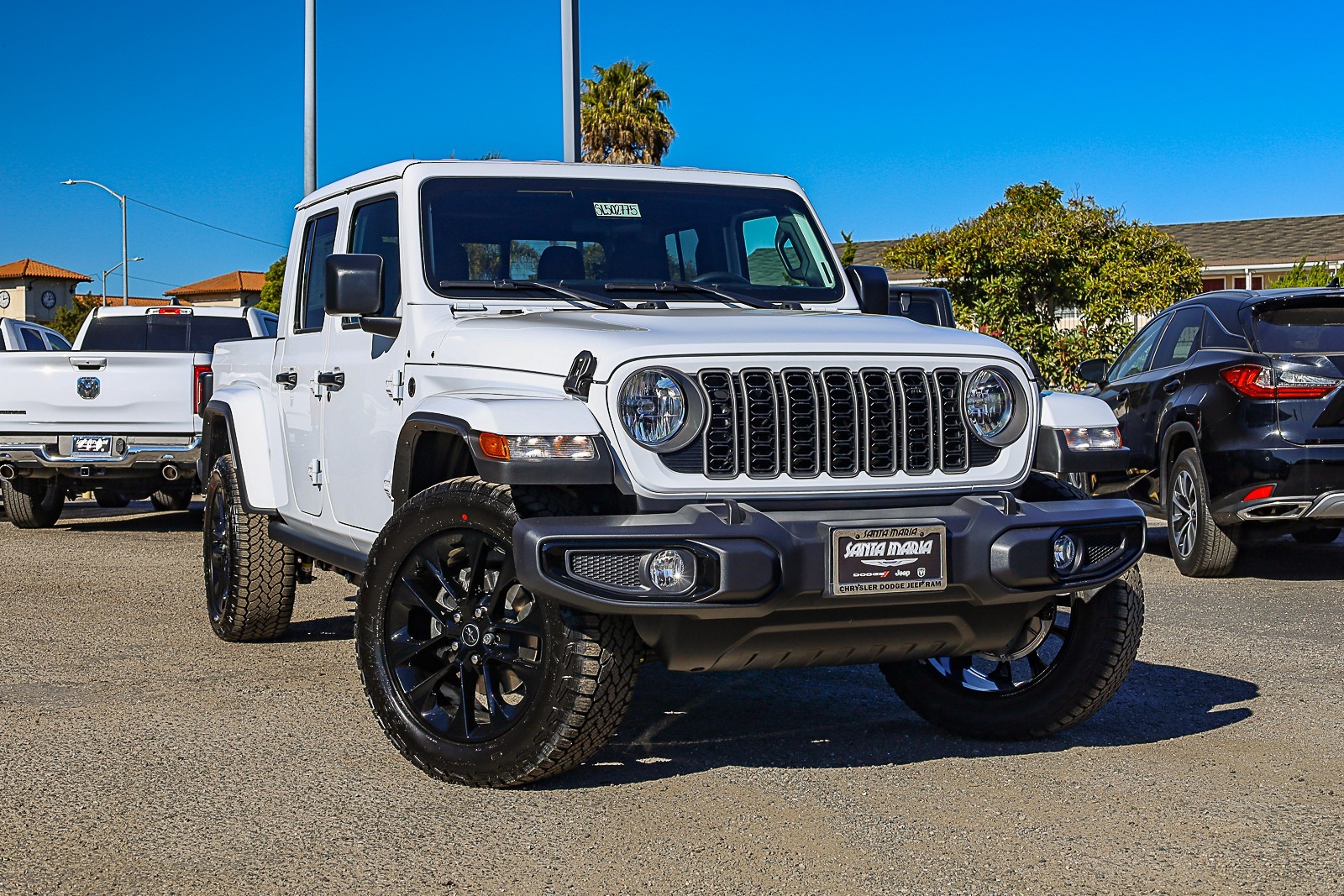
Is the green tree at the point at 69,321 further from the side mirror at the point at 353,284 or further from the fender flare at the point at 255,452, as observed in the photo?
the side mirror at the point at 353,284

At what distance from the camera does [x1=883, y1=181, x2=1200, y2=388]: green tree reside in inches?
958

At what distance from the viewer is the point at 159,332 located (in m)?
15.3

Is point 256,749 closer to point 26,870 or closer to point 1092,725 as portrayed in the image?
point 26,870

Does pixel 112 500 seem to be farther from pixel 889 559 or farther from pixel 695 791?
pixel 889 559

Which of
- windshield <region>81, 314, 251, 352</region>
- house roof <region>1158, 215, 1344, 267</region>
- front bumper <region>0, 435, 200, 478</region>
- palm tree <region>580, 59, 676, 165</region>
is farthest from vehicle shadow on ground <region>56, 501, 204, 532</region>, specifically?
house roof <region>1158, 215, 1344, 267</region>

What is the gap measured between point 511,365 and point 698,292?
4.06 feet

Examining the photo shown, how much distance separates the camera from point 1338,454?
8.91 m

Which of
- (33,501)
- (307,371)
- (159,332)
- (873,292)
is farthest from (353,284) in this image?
(159,332)

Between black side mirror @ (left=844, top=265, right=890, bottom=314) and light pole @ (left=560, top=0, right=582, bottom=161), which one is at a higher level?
light pole @ (left=560, top=0, right=582, bottom=161)

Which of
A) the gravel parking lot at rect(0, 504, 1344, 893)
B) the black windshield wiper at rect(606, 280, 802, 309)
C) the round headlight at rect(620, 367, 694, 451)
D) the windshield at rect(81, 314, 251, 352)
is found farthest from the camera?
the windshield at rect(81, 314, 251, 352)

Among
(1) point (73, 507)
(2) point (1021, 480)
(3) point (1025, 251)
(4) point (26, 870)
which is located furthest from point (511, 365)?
(3) point (1025, 251)

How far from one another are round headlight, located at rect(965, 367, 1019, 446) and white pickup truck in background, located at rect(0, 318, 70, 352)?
41.7ft

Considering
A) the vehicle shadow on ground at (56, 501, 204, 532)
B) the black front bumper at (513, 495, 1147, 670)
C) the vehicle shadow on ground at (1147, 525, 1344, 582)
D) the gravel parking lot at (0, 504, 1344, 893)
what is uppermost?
the black front bumper at (513, 495, 1147, 670)

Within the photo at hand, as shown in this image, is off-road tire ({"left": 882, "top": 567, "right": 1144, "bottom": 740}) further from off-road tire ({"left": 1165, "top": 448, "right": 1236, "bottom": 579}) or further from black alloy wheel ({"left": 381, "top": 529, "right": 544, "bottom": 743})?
off-road tire ({"left": 1165, "top": 448, "right": 1236, "bottom": 579})
